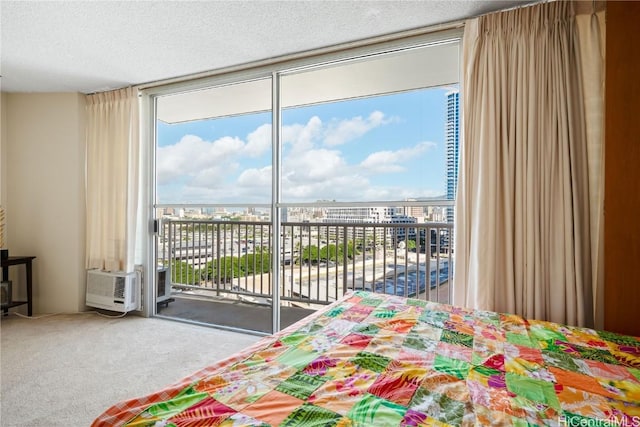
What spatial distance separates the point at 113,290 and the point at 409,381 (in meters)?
3.33

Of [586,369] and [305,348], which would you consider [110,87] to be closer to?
[305,348]

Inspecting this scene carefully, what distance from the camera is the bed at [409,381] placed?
778 mm

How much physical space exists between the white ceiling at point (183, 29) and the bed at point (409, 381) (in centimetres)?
190

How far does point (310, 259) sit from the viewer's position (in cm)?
355

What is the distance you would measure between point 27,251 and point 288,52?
3.59 meters

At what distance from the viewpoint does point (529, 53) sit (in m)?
1.88

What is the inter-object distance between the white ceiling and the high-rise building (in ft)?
1.85

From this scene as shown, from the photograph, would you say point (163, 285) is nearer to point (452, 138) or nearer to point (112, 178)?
point (112, 178)

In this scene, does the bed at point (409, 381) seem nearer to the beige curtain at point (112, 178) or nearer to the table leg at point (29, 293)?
the beige curtain at point (112, 178)

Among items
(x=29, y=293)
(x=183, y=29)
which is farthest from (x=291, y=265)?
(x=29, y=293)

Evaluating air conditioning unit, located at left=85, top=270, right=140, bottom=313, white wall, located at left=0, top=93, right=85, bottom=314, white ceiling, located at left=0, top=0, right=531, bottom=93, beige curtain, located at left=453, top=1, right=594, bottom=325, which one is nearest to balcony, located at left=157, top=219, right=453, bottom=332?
air conditioning unit, located at left=85, top=270, right=140, bottom=313

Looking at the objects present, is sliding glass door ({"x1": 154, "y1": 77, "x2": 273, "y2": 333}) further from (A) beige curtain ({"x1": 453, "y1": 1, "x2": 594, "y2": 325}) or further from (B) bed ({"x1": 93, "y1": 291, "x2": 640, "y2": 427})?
(B) bed ({"x1": 93, "y1": 291, "x2": 640, "y2": 427})

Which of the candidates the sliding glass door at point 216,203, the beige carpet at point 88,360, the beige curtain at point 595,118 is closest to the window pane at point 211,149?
the sliding glass door at point 216,203

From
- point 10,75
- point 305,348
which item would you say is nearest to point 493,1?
point 305,348
